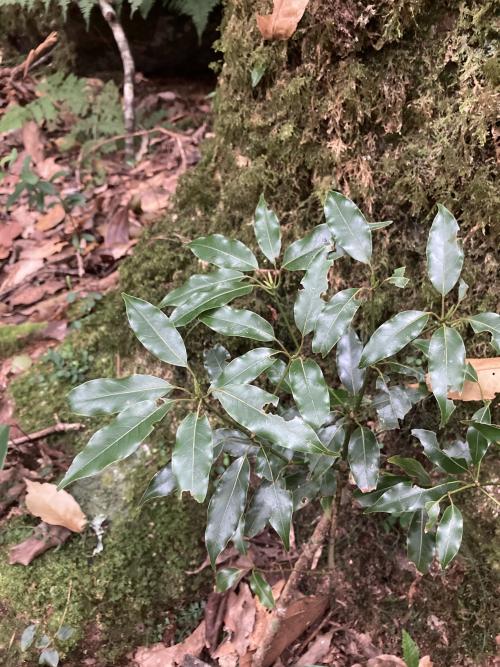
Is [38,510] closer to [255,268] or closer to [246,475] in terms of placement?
[246,475]

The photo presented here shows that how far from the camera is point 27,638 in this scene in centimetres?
149

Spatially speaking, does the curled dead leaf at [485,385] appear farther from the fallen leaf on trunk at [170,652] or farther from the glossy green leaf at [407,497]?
the fallen leaf on trunk at [170,652]

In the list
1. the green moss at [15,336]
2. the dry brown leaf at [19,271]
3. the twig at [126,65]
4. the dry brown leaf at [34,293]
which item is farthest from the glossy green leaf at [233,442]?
the twig at [126,65]

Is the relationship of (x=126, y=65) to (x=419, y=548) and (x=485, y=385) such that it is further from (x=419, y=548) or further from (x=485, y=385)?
(x=419, y=548)

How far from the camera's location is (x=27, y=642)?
149cm

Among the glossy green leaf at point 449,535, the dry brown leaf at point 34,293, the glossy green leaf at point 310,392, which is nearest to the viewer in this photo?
the glossy green leaf at point 310,392

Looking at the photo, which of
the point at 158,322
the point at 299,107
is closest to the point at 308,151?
the point at 299,107

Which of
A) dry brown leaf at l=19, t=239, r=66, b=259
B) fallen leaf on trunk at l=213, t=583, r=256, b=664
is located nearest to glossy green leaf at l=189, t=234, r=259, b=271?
fallen leaf on trunk at l=213, t=583, r=256, b=664

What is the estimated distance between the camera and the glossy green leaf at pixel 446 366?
0.95 m

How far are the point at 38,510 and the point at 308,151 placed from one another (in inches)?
59.3

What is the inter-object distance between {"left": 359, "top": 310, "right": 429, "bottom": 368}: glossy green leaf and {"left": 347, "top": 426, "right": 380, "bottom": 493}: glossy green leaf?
30 centimetres

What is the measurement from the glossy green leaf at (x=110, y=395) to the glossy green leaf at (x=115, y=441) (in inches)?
1.7

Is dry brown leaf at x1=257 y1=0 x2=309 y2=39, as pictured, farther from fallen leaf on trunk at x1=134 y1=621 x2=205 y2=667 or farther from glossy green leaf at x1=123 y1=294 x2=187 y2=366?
fallen leaf on trunk at x1=134 y1=621 x2=205 y2=667

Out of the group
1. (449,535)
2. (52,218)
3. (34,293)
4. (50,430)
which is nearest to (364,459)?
→ (449,535)
